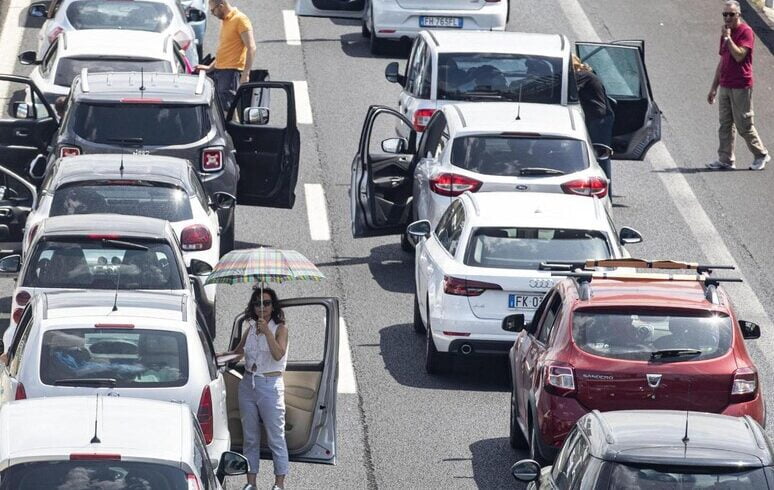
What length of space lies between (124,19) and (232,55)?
2532 millimetres

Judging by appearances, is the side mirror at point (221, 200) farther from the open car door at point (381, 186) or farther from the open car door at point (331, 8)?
the open car door at point (331, 8)

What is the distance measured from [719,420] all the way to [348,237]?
38.0ft

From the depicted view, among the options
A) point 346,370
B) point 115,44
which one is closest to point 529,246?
point 346,370

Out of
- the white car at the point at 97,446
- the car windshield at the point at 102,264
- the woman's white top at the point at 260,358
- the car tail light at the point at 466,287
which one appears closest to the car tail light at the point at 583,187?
the car tail light at the point at 466,287

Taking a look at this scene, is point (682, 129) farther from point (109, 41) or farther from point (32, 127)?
point (32, 127)

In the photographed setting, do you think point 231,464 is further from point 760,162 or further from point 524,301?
point 760,162

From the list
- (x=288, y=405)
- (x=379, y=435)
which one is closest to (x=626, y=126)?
(x=379, y=435)

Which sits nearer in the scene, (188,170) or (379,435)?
(379,435)

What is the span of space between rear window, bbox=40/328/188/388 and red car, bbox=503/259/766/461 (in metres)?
2.63

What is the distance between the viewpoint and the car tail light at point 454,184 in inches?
751

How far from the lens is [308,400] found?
45.2ft

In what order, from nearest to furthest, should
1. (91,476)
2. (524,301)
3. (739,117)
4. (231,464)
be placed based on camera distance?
(91,476) < (231,464) < (524,301) < (739,117)

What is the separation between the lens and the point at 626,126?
75.6 feet

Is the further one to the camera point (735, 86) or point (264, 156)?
point (735, 86)
